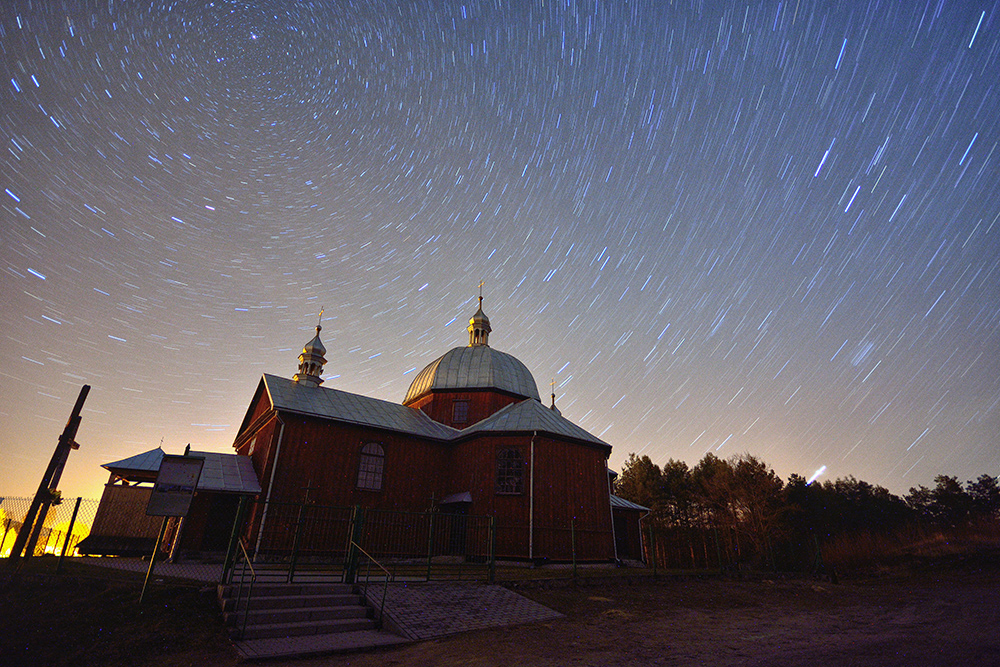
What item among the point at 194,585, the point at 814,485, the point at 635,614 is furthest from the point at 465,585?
the point at 814,485

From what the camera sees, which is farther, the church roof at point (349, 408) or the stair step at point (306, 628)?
the church roof at point (349, 408)

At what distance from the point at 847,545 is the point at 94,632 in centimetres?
3120

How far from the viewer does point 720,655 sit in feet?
23.6

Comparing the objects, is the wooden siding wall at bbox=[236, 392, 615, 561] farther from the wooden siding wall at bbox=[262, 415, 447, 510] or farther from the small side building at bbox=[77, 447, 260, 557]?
the small side building at bbox=[77, 447, 260, 557]

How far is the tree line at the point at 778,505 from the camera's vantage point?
38.0 metres

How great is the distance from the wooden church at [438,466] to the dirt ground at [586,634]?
24.2 feet

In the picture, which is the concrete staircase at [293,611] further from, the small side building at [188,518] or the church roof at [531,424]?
the church roof at [531,424]

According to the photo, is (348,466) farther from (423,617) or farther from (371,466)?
(423,617)

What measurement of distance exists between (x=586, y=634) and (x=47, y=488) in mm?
15738

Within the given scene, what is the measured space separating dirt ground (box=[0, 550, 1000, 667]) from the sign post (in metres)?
1.04

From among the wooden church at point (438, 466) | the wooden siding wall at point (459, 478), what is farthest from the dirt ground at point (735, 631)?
the wooden church at point (438, 466)

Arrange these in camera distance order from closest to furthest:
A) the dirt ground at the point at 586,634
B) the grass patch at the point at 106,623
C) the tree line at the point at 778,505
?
the dirt ground at the point at 586,634 < the grass patch at the point at 106,623 < the tree line at the point at 778,505

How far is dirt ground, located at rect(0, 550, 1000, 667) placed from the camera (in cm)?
692

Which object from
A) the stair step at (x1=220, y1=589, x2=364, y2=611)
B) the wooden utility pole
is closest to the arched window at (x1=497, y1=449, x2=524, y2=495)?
the stair step at (x1=220, y1=589, x2=364, y2=611)
